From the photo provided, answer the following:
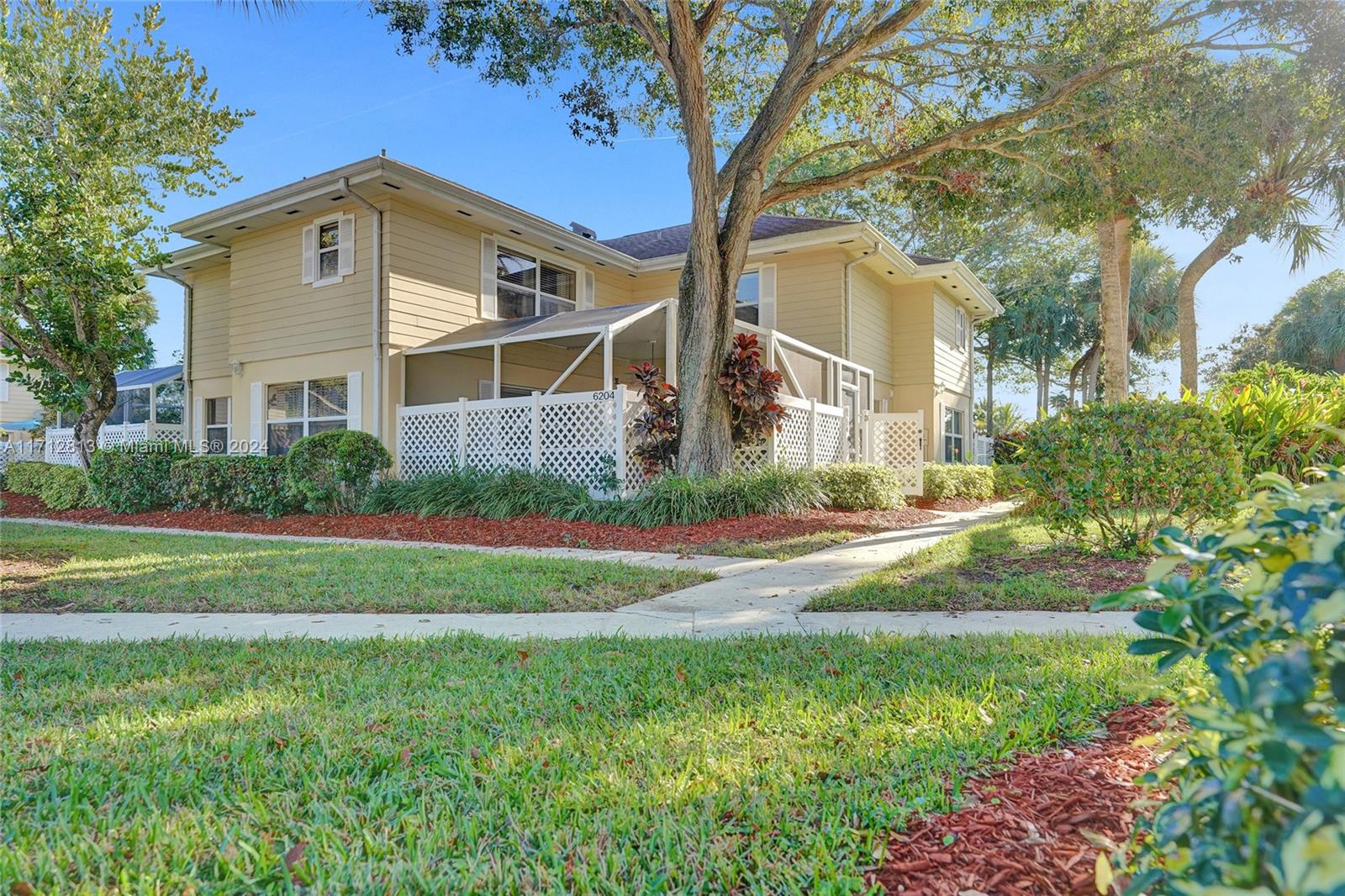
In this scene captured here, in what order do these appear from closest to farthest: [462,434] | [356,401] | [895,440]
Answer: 1. [462,434]
2. [356,401]
3. [895,440]

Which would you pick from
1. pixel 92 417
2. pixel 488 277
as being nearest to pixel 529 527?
pixel 488 277

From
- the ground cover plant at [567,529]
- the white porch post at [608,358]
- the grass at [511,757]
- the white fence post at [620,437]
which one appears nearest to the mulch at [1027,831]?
the grass at [511,757]

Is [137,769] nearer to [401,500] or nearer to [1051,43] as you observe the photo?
[401,500]

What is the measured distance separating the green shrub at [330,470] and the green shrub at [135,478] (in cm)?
294

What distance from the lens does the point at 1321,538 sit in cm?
94

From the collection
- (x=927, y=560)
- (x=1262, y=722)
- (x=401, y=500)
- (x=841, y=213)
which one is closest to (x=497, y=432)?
(x=401, y=500)

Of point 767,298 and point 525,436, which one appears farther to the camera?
point 767,298

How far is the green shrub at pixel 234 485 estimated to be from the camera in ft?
36.6

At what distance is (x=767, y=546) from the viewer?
748 centimetres

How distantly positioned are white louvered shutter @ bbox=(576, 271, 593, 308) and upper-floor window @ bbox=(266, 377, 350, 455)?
496 centimetres

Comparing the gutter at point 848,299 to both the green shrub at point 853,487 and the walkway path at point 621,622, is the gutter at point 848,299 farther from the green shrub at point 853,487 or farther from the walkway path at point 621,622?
the walkway path at point 621,622

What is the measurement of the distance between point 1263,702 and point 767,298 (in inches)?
604

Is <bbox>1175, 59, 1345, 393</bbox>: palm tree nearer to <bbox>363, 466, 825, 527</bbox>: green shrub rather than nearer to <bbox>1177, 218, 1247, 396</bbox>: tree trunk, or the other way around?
<bbox>1177, 218, 1247, 396</bbox>: tree trunk

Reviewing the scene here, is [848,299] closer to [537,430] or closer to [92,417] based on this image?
[537,430]
